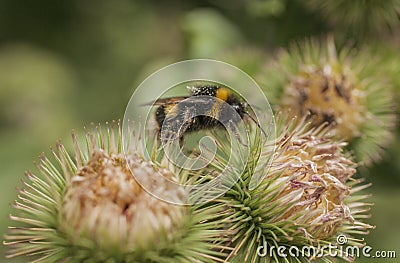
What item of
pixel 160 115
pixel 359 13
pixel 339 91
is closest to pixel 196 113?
pixel 160 115

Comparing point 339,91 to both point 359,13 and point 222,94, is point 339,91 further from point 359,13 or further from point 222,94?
point 222,94

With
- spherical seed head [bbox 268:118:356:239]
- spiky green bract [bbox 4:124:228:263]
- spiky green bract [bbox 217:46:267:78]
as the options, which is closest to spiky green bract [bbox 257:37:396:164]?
spiky green bract [bbox 217:46:267:78]

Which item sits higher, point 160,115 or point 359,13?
point 359,13

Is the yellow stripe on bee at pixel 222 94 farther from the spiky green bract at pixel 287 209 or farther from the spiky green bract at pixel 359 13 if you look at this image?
the spiky green bract at pixel 359 13

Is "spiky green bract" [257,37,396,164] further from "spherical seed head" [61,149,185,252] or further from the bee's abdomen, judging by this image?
"spherical seed head" [61,149,185,252]

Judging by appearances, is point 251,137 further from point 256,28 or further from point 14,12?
point 14,12
